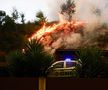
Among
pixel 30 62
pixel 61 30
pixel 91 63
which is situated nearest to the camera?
pixel 91 63

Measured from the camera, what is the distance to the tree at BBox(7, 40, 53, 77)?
1574cm

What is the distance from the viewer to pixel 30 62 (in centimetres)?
1573

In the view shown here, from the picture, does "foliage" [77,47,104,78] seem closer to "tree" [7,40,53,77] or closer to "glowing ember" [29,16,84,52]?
"tree" [7,40,53,77]

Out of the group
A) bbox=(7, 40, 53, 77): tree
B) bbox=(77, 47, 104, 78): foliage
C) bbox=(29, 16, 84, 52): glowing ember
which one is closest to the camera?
bbox=(77, 47, 104, 78): foliage

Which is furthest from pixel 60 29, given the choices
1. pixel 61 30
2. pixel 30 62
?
pixel 30 62

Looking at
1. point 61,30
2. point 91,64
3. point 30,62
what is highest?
point 61,30

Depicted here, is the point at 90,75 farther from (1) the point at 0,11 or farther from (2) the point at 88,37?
(1) the point at 0,11

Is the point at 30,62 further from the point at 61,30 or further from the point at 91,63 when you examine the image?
the point at 61,30

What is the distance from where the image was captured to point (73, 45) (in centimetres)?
3966

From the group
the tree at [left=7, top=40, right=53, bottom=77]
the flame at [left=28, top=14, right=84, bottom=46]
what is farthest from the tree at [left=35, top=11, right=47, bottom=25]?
the tree at [left=7, top=40, right=53, bottom=77]

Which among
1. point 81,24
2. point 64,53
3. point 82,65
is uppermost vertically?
point 81,24

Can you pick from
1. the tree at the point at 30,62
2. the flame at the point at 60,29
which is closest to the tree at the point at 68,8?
the flame at the point at 60,29

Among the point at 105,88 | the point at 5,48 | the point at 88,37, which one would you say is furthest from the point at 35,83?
the point at 88,37

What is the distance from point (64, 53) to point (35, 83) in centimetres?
2310
